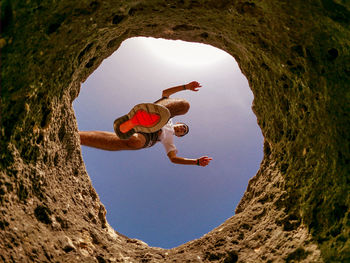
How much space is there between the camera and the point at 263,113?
12.1ft

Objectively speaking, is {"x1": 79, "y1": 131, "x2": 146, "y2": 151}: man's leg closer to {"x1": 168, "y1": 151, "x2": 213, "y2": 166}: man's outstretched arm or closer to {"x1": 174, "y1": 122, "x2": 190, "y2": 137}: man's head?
{"x1": 168, "y1": 151, "x2": 213, "y2": 166}: man's outstretched arm

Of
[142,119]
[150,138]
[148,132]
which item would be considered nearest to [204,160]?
[150,138]

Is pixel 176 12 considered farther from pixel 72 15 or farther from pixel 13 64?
pixel 13 64

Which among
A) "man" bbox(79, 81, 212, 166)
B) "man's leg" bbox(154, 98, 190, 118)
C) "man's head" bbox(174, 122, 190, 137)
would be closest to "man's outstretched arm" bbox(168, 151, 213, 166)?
"man" bbox(79, 81, 212, 166)

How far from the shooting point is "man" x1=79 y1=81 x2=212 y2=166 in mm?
4031

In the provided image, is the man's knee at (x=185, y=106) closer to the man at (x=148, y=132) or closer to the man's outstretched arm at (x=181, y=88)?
the man at (x=148, y=132)

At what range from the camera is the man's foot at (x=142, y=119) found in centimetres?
391

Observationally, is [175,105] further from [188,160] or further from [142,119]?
[142,119]

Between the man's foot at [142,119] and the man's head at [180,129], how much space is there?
2.21m

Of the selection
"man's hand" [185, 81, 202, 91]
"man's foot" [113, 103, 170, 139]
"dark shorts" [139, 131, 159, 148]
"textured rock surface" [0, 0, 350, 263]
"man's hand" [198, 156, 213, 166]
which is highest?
"man's hand" [185, 81, 202, 91]

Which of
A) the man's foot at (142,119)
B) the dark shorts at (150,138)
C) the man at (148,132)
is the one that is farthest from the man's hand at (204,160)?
the man's foot at (142,119)

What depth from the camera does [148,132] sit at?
4277 mm

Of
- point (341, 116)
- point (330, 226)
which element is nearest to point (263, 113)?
point (341, 116)

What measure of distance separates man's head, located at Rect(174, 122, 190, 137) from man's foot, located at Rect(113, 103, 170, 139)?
221 cm
